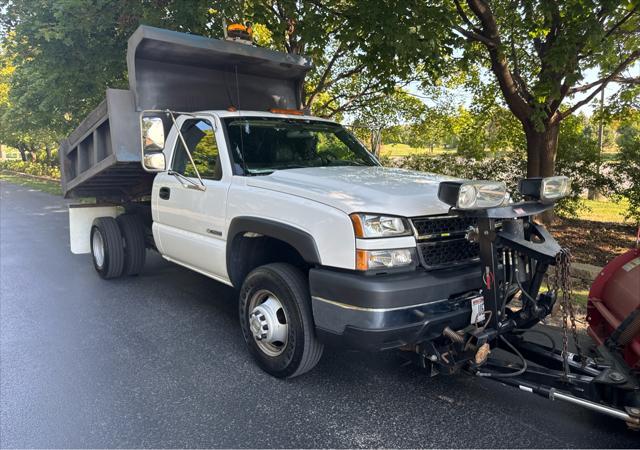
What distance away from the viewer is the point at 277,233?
363 centimetres

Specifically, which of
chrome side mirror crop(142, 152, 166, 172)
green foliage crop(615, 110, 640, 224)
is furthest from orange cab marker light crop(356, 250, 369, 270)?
green foliage crop(615, 110, 640, 224)

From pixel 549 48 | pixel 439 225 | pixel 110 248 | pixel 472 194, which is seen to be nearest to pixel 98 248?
pixel 110 248

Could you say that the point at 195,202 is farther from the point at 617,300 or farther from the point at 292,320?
the point at 617,300

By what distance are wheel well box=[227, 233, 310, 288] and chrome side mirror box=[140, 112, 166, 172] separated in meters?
1.17

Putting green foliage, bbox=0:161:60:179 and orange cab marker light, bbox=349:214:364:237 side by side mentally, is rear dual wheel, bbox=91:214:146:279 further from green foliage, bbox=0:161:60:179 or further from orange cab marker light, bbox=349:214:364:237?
green foliage, bbox=0:161:60:179

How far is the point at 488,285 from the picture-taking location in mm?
3131

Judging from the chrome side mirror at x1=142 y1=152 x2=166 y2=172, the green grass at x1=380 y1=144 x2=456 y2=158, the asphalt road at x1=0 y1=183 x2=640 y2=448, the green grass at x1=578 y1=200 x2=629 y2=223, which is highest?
the green grass at x1=380 y1=144 x2=456 y2=158

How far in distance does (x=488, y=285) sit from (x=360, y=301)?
0.85 meters

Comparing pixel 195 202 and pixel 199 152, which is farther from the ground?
pixel 199 152

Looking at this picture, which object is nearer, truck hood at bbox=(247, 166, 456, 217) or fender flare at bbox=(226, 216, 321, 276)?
truck hood at bbox=(247, 166, 456, 217)

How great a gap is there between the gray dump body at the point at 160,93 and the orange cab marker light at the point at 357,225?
3362mm

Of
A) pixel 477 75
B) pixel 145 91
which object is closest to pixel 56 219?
pixel 145 91

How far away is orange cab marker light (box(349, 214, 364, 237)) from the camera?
3.10 meters

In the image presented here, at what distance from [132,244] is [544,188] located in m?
5.23
